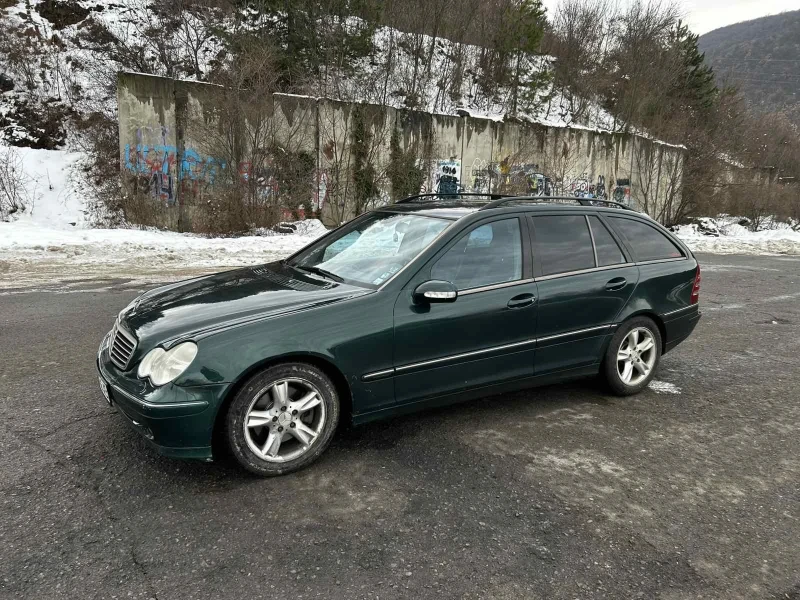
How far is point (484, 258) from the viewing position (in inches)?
155

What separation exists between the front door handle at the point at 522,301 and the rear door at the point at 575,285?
0.26 feet

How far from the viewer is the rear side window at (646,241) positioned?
477cm

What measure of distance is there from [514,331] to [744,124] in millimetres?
37119

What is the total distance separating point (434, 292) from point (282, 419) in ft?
3.81

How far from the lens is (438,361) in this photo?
362 centimetres

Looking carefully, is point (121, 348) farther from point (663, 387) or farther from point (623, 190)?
point (623, 190)

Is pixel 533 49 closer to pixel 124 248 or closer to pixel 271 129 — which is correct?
pixel 271 129

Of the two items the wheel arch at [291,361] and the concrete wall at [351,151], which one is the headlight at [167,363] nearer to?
the wheel arch at [291,361]

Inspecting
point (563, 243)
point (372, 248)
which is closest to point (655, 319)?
point (563, 243)

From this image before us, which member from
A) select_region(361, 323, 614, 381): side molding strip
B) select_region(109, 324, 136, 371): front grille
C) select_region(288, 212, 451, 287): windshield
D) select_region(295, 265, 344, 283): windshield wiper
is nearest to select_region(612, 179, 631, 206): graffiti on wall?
select_region(361, 323, 614, 381): side molding strip

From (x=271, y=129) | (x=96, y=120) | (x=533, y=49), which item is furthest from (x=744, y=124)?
(x=96, y=120)

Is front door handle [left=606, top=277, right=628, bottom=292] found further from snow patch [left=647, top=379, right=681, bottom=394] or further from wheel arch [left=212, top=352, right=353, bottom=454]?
wheel arch [left=212, top=352, right=353, bottom=454]

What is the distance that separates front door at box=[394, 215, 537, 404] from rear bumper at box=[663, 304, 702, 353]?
157 centimetres

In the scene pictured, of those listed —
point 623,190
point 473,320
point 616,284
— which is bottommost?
point 473,320
